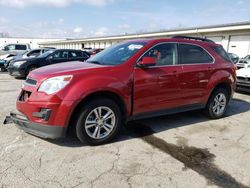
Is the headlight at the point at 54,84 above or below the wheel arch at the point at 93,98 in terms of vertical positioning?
above

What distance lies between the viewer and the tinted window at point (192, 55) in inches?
195

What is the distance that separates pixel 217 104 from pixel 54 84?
151 inches

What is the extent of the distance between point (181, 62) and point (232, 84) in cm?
182

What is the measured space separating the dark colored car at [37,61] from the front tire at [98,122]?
28.6ft

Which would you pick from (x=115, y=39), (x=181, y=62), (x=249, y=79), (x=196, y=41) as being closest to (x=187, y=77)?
(x=181, y=62)

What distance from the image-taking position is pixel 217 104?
5.75m

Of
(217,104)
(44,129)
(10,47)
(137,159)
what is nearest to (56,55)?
(217,104)

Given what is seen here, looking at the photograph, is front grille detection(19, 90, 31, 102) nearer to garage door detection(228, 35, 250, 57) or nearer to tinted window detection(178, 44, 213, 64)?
tinted window detection(178, 44, 213, 64)

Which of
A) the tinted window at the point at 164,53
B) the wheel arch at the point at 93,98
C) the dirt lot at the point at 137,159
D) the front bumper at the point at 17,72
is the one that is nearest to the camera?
the dirt lot at the point at 137,159

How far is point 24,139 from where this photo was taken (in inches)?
162

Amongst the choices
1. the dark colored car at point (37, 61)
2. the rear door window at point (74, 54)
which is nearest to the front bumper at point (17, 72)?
the dark colored car at point (37, 61)

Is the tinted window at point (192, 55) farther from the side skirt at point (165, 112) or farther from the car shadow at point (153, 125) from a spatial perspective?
the car shadow at point (153, 125)

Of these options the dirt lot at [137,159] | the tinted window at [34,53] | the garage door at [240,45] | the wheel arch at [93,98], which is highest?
the garage door at [240,45]

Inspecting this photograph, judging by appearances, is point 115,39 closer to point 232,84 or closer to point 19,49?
point 19,49
